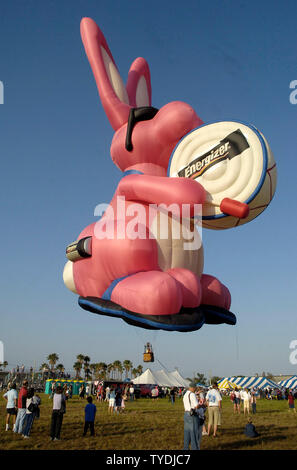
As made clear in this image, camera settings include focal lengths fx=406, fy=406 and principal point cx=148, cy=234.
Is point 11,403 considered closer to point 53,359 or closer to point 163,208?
point 163,208

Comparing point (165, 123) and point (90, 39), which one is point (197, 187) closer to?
point (165, 123)

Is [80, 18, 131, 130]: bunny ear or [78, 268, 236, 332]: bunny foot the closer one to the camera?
[78, 268, 236, 332]: bunny foot

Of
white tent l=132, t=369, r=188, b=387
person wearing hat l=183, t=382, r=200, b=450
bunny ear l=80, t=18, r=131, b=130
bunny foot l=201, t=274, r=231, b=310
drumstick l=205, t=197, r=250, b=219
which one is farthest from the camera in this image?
A: white tent l=132, t=369, r=188, b=387

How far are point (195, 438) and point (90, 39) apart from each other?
10361 millimetres

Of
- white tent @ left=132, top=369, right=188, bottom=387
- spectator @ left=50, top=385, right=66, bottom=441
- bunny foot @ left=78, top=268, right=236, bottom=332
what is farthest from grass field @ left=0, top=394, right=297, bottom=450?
white tent @ left=132, top=369, right=188, bottom=387

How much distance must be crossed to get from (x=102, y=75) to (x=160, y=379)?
3564cm

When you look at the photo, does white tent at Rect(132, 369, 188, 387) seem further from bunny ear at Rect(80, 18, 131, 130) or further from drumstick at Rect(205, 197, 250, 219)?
drumstick at Rect(205, 197, 250, 219)

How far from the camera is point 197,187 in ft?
29.3

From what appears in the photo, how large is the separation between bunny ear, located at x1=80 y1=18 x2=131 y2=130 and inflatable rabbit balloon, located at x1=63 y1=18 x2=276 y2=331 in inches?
1.1

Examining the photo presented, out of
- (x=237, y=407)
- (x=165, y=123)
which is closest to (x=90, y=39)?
(x=165, y=123)

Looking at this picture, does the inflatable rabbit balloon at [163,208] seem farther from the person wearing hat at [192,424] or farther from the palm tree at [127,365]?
the palm tree at [127,365]

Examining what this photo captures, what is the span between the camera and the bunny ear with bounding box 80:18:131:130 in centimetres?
1138

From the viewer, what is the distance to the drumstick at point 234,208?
8.42 m
